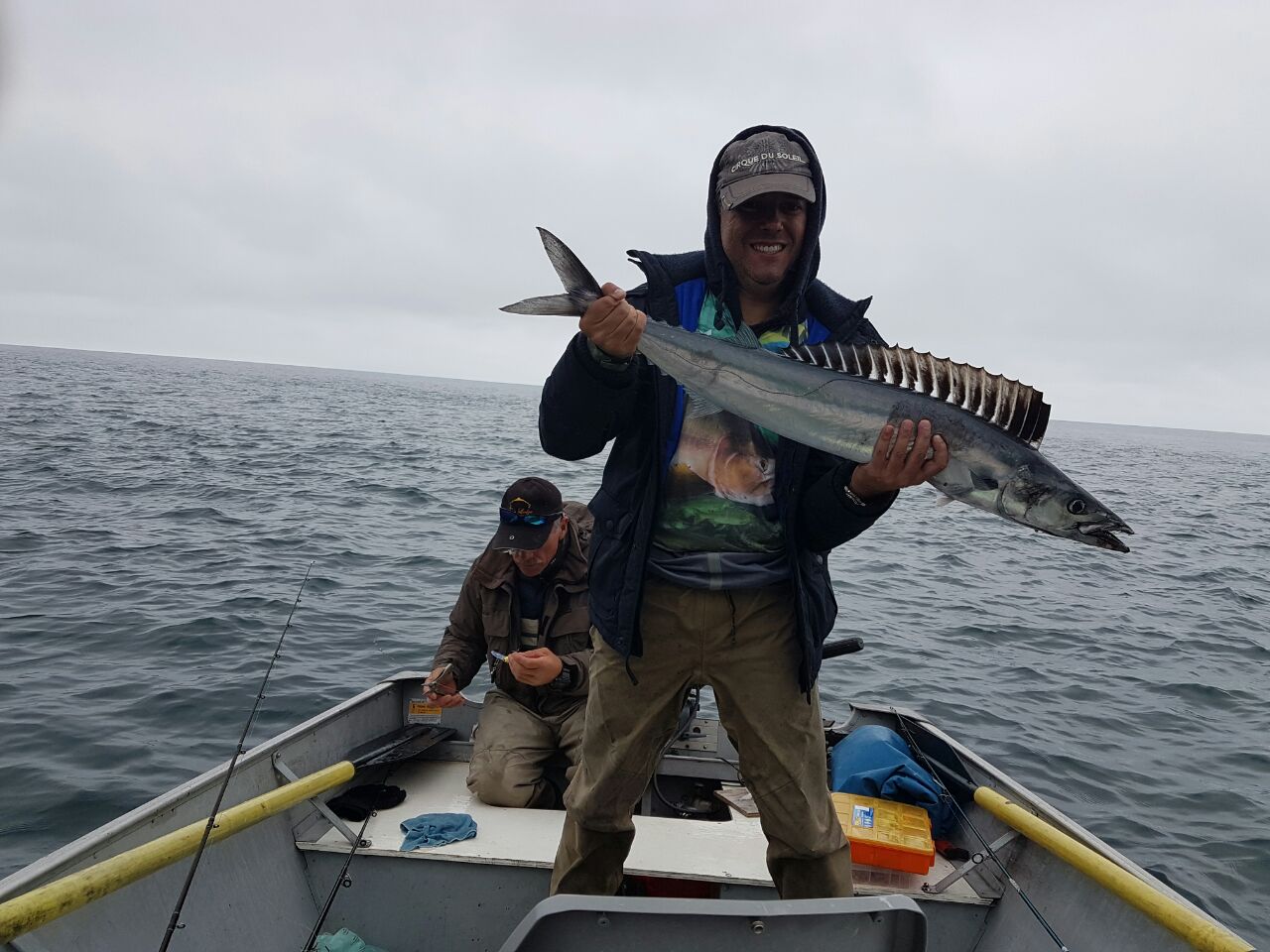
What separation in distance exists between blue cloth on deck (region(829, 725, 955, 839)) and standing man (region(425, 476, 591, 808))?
1.94 metres

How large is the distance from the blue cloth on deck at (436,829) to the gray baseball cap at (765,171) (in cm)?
394

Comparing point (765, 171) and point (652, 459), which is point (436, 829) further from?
point (765, 171)

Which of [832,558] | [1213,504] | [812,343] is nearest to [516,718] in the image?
[812,343]

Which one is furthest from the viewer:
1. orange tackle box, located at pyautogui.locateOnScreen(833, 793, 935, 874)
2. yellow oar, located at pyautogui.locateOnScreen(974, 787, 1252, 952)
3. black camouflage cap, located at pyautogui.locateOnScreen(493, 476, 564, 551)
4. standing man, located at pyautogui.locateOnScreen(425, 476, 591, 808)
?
black camouflage cap, located at pyautogui.locateOnScreen(493, 476, 564, 551)

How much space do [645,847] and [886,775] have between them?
1805 millimetres

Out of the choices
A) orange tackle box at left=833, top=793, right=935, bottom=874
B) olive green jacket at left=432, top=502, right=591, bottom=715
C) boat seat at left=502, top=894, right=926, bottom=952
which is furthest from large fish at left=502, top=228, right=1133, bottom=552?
olive green jacket at left=432, top=502, right=591, bottom=715

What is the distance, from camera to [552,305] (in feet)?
11.1

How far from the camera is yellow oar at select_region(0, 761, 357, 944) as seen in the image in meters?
2.71

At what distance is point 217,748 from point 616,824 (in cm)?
611

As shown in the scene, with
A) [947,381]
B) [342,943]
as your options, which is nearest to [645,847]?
[342,943]

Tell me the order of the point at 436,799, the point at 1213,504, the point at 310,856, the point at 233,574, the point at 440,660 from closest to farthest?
the point at 310,856 → the point at 436,799 → the point at 440,660 → the point at 233,574 → the point at 1213,504

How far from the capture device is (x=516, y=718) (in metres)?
5.93

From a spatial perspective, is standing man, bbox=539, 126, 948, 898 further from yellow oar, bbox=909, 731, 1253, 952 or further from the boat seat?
yellow oar, bbox=909, 731, 1253, 952

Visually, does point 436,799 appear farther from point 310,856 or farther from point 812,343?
point 812,343
